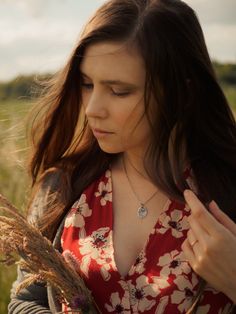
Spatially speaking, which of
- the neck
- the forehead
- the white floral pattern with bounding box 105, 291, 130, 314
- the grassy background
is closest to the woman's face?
the forehead

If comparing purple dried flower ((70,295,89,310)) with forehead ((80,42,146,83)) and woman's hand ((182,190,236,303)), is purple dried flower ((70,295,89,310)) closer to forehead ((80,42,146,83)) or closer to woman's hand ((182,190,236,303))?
woman's hand ((182,190,236,303))

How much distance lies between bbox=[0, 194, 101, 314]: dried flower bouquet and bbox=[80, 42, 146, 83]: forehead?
572mm

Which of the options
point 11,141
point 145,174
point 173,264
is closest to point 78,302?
point 173,264

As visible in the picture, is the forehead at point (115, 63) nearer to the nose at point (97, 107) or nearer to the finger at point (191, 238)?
the nose at point (97, 107)

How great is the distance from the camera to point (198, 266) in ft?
8.05

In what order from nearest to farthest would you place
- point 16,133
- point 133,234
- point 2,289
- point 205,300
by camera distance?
point 205,300
point 133,234
point 16,133
point 2,289

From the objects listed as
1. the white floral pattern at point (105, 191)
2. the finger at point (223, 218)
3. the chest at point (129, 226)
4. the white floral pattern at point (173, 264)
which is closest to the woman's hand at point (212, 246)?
the finger at point (223, 218)

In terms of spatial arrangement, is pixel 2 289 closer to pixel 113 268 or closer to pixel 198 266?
pixel 113 268

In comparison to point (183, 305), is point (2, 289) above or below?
below

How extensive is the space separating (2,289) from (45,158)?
154 centimetres

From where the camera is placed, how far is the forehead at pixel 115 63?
8.63ft

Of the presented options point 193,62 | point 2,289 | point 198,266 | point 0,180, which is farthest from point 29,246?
point 0,180

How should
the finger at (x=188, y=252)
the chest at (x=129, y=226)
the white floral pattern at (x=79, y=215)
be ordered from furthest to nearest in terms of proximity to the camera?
the white floral pattern at (x=79, y=215) → the chest at (x=129, y=226) → the finger at (x=188, y=252)

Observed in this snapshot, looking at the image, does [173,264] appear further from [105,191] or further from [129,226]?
[105,191]
